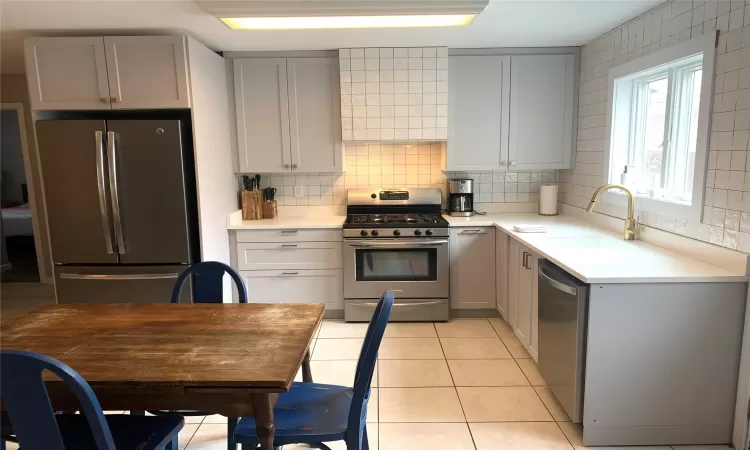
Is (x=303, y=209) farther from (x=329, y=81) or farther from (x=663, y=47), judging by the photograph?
(x=663, y=47)

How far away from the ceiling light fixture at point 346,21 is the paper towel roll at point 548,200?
180 cm

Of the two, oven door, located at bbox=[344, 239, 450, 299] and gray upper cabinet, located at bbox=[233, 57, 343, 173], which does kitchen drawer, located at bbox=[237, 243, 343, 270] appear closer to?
oven door, located at bbox=[344, 239, 450, 299]

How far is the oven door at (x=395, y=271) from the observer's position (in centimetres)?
383

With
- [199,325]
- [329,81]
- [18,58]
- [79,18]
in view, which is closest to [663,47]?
[329,81]

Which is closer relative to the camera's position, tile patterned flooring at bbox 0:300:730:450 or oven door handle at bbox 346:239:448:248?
tile patterned flooring at bbox 0:300:730:450

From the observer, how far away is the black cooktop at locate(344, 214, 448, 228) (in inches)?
149

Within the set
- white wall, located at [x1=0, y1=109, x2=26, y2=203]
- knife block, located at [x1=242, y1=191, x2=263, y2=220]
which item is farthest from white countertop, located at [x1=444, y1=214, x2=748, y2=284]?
white wall, located at [x1=0, y1=109, x2=26, y2=203]

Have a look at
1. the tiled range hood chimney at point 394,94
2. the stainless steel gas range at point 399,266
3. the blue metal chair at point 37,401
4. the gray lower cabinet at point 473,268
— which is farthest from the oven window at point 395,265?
the blue metal chair at point 37,401

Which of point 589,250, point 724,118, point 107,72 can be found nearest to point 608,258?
point 589,250

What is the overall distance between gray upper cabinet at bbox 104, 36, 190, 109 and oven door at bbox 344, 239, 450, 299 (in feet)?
5.55

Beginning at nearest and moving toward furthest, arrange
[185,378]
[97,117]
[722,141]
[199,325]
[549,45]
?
[185,378]
[199,325]
[722,141]
[97,117]
[549,45]

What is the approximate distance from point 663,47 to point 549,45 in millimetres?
1203

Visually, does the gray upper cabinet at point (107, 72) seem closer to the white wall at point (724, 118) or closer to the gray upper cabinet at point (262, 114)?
the gray upper cabinet at point (262, 114)

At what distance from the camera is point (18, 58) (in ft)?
13.2
